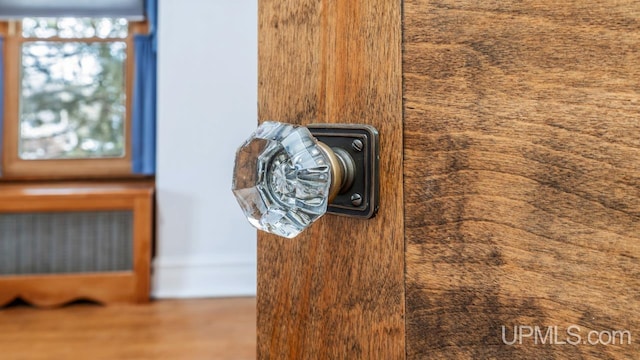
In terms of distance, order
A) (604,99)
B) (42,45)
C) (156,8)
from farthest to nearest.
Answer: (42,45) → (156,8) → (604,99)

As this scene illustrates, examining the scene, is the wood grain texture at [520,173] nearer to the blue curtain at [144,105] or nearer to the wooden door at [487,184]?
the wooden door at [487,184]

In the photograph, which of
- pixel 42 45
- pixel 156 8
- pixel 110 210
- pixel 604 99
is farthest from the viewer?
pixel 42 45

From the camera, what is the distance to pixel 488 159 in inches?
9.6

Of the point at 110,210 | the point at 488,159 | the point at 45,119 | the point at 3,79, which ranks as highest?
the point at 3,79

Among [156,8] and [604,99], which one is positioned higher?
[156,8]

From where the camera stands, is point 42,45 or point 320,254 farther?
point 42,45

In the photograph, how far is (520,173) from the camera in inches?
9.3

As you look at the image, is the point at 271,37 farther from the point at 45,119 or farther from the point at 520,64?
the point at 45,119

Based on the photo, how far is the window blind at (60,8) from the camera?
78.0 inches

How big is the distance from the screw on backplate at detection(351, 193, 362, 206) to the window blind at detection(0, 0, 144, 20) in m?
2.13

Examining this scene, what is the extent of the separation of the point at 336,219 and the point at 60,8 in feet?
7.38

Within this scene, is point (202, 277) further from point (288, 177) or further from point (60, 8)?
point (288, 177)

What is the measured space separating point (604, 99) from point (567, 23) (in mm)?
47

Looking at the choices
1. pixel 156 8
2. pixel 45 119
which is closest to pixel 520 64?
pixel 156 8
